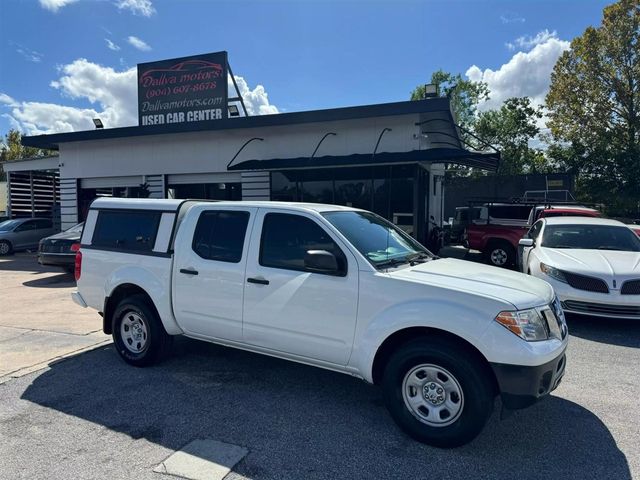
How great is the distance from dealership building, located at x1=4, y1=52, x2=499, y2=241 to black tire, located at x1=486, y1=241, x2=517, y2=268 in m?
2.03

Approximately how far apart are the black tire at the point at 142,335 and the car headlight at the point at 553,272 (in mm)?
5484

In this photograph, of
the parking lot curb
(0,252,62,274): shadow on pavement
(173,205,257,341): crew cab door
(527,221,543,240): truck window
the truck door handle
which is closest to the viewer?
(173,205,257,341): crew cab door

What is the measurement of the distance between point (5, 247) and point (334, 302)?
1831 centimetres

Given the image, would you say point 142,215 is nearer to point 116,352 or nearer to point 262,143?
point 116,352

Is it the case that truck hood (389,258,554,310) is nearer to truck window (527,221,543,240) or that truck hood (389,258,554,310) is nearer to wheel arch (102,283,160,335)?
wheel arch (102,283,160,335)

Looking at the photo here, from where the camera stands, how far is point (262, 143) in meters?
14.6

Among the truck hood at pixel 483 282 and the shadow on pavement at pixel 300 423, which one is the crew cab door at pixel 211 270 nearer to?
the shadow on pavement at pixel 300 423

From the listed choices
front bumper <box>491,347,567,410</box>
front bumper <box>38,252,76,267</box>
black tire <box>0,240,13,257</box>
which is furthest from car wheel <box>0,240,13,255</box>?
front bumper <box>491,347,567,410</box>

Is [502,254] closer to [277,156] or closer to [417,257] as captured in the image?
[277,156]

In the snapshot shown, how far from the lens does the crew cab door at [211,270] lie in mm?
4301

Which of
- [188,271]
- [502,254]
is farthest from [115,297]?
[502,254]

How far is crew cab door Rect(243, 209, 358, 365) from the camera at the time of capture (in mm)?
3697

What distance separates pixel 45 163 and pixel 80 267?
1804 cm

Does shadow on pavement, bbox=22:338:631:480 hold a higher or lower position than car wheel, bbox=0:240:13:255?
lower
